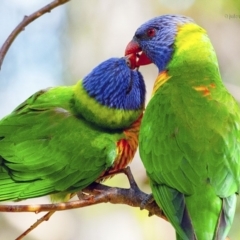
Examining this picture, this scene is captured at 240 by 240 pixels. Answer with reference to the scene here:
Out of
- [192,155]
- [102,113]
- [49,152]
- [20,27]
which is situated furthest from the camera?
[102,113]

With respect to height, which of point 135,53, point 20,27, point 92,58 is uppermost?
point 20,27

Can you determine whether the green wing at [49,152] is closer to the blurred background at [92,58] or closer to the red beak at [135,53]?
the red beak at [135,53]

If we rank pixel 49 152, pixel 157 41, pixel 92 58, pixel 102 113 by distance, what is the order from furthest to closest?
pixel 92 58
pixel 157 41
pixel 102 113
pixel 49 152

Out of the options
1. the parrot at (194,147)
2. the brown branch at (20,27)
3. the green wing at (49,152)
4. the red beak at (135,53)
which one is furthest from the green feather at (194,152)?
the brown branch at (20,27)

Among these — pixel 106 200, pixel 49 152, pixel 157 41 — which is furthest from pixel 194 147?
pixel 157 41

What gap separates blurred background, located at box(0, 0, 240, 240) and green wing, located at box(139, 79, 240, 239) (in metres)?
1.90

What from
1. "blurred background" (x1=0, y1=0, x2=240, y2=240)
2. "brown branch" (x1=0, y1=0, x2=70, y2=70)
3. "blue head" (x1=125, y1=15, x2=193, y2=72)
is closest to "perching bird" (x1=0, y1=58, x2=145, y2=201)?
"blue head" (x1=125, y1=15, x2=193, y2=72)

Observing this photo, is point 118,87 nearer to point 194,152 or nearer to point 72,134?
point 72,134

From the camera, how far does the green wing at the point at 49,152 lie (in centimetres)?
245

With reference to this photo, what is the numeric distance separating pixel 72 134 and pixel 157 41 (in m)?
0.70

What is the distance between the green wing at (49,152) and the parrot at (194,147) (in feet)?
0.94

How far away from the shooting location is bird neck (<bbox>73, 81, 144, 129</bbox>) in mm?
2729

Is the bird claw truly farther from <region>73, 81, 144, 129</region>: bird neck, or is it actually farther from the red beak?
the red beak

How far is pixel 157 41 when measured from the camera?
287 centimetres
